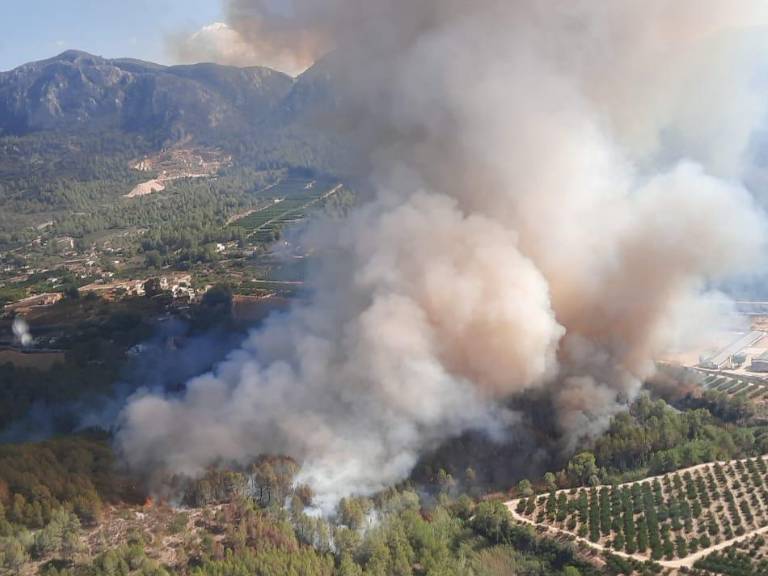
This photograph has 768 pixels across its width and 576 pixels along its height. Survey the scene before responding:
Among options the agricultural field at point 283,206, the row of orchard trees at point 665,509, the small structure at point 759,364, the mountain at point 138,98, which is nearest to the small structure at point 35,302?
the agricultural field at point 283,206

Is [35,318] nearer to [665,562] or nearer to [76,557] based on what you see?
[76,557]

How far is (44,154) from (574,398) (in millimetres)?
103370

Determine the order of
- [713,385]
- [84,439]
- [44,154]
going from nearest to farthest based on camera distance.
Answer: [84,439] → [713,385] → [44,154]

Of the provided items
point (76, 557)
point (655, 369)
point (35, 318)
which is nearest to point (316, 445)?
point (76, 557)

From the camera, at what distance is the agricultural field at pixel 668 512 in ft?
56.5

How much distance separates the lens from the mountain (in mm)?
112938

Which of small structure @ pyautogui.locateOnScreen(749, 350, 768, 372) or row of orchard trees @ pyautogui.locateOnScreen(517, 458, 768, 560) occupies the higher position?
small structure @ pyautogui.locateOnScreen(749, 350, 768, 372)

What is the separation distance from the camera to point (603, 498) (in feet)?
64.3

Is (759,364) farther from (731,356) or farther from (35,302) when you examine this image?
(35,302)

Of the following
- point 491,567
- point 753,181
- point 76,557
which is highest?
point 753,181

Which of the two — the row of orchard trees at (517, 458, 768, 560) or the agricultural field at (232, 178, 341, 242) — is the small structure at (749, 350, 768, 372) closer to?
the row of orchard trees at (517, 458, 768, 560)

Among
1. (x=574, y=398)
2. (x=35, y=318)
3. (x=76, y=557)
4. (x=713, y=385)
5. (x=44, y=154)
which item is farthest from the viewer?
(x=44, y=154)

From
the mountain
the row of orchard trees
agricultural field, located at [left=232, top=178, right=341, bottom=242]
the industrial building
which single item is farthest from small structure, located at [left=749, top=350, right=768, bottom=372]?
the mountain

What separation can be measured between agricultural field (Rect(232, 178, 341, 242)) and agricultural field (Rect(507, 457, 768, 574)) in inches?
1562
